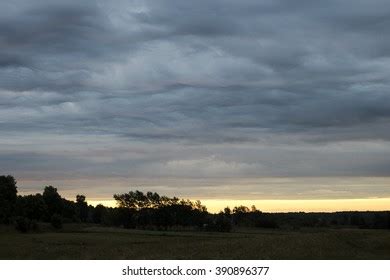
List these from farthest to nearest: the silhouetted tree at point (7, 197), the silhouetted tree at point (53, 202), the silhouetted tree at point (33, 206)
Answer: the silhouetted tree at point (53, 202)
the silhouetted tree at point (33, 206)
the silhouetted tree at point (7, 197)

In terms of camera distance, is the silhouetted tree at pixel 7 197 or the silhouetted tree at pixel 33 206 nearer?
the silhouetted tree at pixel 7 197

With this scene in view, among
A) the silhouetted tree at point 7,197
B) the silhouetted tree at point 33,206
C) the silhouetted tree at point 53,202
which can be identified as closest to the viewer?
the silhouetted tree at point 7,197

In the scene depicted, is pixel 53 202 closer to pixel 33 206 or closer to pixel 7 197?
pixel 33 206

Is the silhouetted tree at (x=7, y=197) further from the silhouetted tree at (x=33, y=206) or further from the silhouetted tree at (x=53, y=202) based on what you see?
the silhouetted tree at (x=53, y=202)

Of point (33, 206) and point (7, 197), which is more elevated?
point (7, 197)

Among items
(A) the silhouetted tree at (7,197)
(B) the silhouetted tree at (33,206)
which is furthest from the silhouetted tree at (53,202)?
(A) the silhouetted tree at (7,197)

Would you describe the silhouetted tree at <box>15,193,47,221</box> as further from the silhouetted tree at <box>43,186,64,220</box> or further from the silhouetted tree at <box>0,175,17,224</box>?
the silhouetted tree at <box>0,175,17,224</box>

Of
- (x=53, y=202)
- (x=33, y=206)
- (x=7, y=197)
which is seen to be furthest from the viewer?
(x=53, y=202)

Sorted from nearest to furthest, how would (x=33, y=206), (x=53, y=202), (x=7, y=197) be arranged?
1. (x=7, y=197)
2. (x=33, y=206)
3. (x=53, y=202)

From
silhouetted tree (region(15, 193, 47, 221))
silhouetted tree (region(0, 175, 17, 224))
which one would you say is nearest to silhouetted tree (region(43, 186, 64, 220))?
silhouetted tree (region(15, 193, 47, 221))

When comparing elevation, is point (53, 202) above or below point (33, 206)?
above

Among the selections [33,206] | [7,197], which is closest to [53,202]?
[33,206]

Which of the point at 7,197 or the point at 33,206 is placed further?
the point at 33,206
